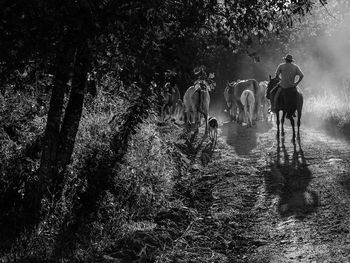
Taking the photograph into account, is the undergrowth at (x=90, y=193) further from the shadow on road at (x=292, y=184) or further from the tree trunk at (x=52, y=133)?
the shadow on road at (x=292, y=184)

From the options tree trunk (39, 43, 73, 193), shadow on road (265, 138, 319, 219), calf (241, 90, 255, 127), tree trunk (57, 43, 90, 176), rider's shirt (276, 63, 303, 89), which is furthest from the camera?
calf (241, 90, 255, 127)

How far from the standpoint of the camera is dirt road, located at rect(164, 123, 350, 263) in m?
7.00

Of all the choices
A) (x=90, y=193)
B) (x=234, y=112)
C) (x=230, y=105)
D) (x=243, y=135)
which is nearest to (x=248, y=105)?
(x=243, y=135)

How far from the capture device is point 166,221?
8.36m

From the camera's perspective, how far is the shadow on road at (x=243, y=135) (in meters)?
15.1

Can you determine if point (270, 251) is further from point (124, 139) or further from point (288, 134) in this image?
point (288, 134)

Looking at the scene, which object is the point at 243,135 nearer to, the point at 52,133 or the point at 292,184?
the point at 292,184

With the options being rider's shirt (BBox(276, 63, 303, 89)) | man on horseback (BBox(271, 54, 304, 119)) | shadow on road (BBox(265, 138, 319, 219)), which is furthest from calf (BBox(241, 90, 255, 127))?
shadow on road (BBox(265, 138, 319, 219))

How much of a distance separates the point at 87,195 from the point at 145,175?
1.35m

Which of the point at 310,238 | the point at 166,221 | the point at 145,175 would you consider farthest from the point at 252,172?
the point at 310,238

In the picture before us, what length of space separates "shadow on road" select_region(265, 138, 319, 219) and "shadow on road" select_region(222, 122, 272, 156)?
4.24ft

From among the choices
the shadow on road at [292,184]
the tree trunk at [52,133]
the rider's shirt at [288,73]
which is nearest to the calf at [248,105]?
the rider's shirt at [288,73]

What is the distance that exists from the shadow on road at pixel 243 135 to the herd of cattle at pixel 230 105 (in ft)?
1.40

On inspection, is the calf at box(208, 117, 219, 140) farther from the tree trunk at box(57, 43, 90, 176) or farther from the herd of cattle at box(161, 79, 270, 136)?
the tree trunk at box(57, 43, 90, 176)
